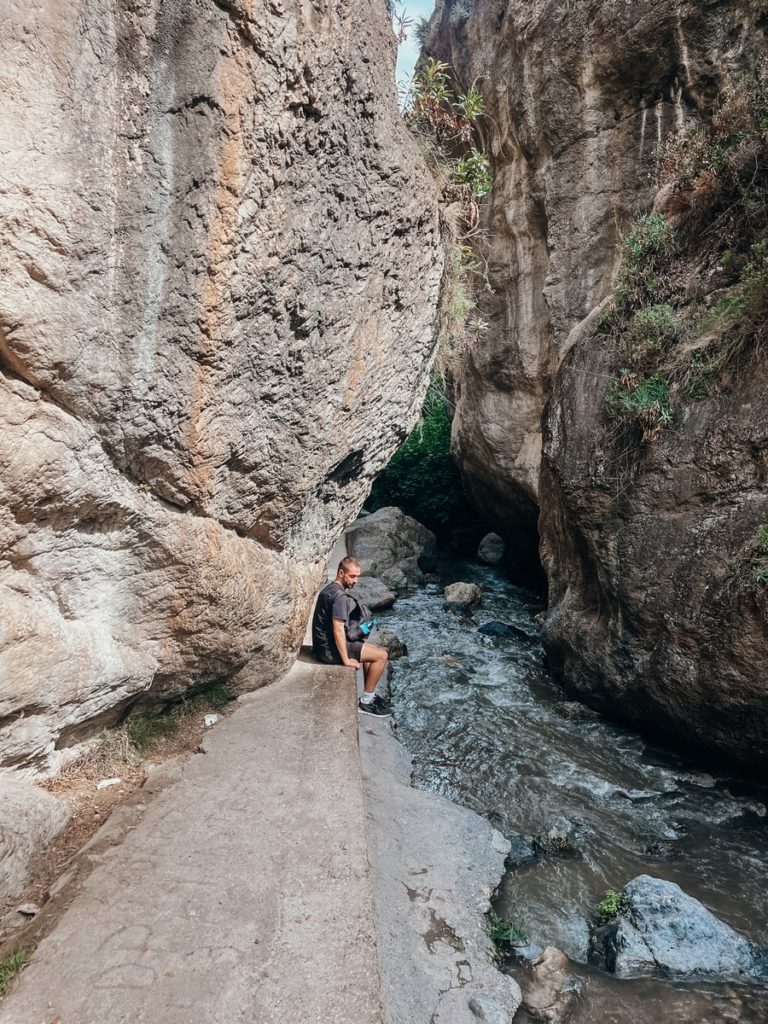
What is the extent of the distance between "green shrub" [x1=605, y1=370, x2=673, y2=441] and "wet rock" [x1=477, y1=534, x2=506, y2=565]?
892 cm

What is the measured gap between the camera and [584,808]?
5062mm

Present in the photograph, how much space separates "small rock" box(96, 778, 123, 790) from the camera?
3326 mm

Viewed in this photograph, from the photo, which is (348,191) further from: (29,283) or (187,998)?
(187,998)

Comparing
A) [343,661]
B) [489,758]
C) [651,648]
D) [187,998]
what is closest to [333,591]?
[343,661]

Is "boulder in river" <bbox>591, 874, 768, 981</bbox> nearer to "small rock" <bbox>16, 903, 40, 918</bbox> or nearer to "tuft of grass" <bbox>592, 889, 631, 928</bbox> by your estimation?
"tuft of grass" <bbox>592, 889, 631, 928</bbox>

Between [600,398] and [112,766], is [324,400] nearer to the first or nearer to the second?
[112,766]

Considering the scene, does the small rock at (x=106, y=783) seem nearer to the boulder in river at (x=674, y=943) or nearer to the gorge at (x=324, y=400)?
the gorge at (x=324, y=400)

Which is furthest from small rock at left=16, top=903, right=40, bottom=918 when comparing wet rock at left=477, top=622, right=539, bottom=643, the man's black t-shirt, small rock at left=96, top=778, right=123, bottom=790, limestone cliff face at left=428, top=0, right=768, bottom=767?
wet rock at left=477, top=622, right=539, bottom=643

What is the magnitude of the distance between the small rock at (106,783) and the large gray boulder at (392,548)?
9251 millimetres

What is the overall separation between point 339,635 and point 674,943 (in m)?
3.18

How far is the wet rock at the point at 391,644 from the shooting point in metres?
8.48

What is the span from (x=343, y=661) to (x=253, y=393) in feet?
8.87

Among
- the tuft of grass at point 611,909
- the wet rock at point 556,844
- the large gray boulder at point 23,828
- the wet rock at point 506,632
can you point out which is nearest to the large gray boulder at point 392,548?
the wet rock at point 506,632

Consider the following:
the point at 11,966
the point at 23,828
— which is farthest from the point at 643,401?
the point at 11,966
